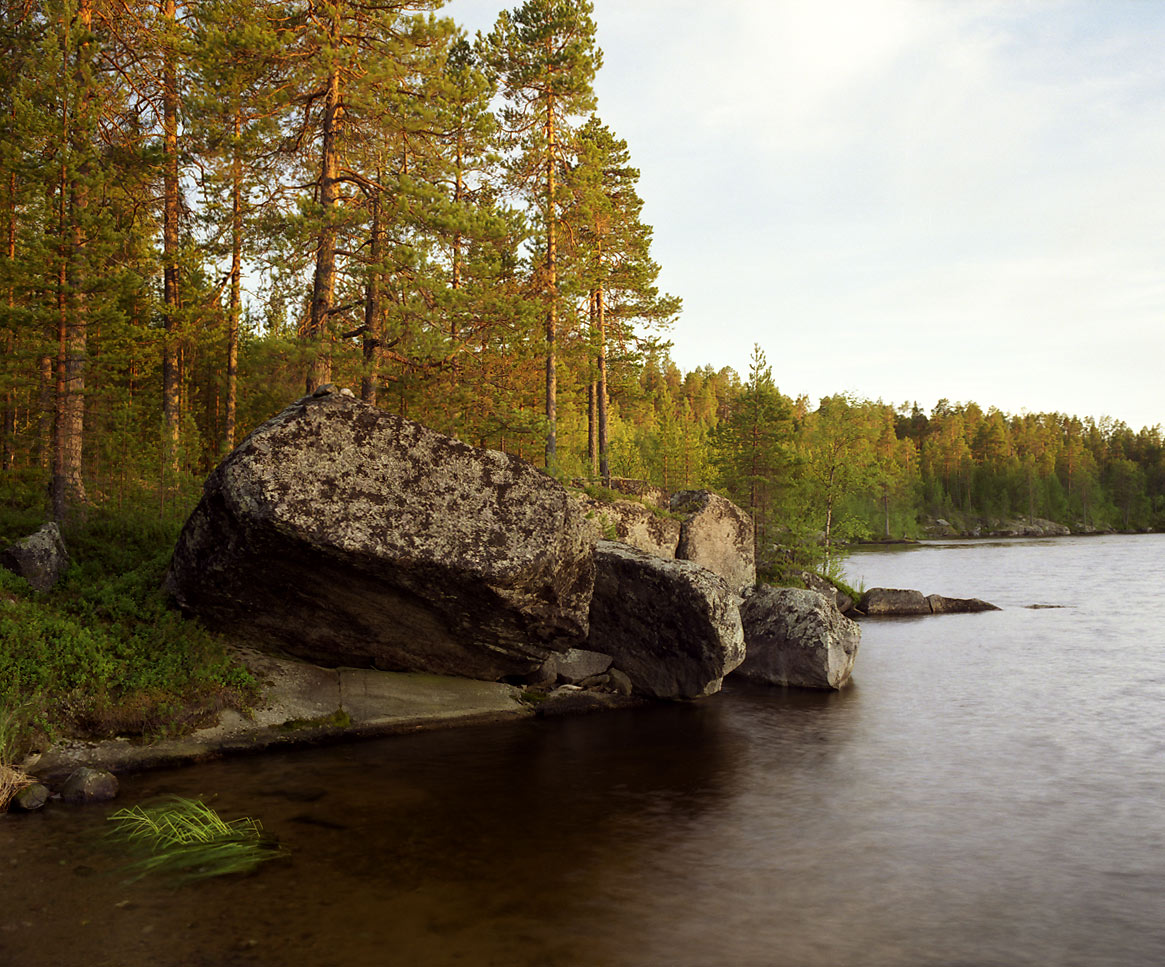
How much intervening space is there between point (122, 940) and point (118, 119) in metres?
20.9

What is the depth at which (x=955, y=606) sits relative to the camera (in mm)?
31875

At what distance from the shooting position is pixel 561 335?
32.7 m

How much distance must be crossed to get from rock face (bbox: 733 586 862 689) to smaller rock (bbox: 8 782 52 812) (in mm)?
13928

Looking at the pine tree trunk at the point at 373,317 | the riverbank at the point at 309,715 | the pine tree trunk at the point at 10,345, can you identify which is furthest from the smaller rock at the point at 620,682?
the pine tree trunk at the point at 10,345

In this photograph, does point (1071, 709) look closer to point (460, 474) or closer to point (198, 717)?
point (460, 474)

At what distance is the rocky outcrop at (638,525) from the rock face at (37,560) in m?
12.6

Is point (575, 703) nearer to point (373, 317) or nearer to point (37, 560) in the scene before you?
point (37, 560)

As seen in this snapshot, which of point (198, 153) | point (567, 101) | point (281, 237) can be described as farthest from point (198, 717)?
point (567, 101)

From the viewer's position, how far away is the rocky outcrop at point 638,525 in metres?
22.7

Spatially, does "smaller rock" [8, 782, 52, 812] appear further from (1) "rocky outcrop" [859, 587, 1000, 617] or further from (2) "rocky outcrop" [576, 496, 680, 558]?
(1) "rocky outcrop" [859, 587, 1000, 617]

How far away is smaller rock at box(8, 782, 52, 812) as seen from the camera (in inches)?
354

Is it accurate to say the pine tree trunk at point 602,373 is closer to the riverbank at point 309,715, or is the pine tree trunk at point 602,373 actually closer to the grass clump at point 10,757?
the riverbank at point 309,715

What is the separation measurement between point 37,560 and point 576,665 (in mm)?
9661

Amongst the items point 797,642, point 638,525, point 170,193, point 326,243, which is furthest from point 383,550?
point 170,193
